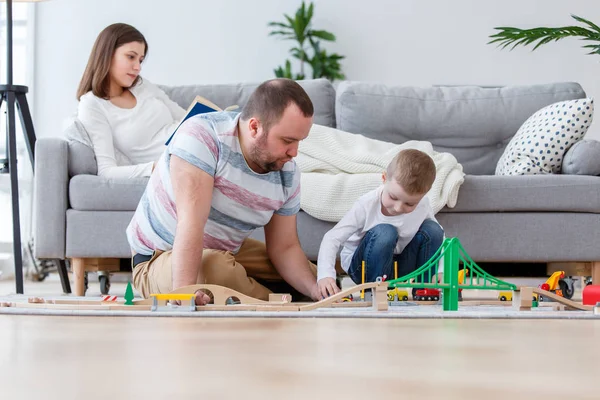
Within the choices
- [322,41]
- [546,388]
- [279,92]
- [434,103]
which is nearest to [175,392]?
[546,388]

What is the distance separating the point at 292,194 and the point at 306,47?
3.92 meters

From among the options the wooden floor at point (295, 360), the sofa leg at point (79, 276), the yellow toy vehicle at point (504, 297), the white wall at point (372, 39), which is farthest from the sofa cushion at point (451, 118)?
the white wall at point (372, 39)

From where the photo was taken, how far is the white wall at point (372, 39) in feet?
18.9

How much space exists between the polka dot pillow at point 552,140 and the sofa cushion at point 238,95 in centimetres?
79

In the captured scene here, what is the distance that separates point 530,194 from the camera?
8.98ft

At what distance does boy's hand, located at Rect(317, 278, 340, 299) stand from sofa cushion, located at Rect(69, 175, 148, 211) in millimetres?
969

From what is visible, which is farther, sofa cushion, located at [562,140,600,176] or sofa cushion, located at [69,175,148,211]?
sofa cushion, located at [562,140,600,176]

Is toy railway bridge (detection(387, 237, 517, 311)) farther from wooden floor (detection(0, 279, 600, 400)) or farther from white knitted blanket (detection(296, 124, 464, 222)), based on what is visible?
white knitted blanket (detection(296, 124, 464, 222))

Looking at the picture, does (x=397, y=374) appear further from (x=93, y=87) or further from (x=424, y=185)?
(x=93, y=87)

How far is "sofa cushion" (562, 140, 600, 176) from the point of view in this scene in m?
2.84

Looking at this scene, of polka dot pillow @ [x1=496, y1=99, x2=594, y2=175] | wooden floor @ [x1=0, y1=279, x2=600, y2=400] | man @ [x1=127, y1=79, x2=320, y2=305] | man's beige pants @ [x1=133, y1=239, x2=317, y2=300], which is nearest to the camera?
wooden floor @ [x1=0, y1=279, x2=600, y2=400]

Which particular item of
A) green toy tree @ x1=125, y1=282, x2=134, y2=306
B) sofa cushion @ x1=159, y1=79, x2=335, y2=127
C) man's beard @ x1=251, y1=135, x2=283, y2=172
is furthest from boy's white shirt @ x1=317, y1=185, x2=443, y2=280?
sofa cushion @ x1=159, y1=79, x2=335, y2=127

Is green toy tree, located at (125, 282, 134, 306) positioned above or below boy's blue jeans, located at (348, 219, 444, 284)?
below

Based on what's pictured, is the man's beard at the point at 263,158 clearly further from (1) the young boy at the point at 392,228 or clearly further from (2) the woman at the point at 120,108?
(2) the woman at the point at 120,108
